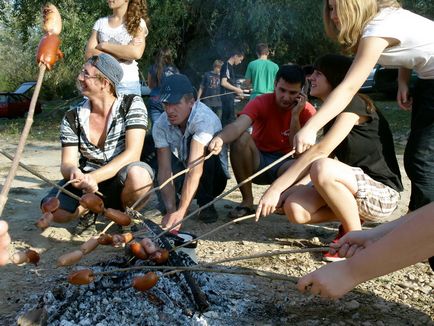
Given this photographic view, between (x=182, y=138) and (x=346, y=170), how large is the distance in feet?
4.29

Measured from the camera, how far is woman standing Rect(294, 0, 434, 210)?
9.77 feet

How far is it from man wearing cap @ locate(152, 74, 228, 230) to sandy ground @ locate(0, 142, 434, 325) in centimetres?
47

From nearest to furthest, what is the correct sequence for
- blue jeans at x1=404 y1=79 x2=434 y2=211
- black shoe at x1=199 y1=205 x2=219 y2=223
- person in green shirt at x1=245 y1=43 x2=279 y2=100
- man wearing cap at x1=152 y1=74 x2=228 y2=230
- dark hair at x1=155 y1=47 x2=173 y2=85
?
blue jeans at x1=404 y1=79 x2=434 y2=211 < man wearing cap at x1=152 y1=74 x2=228 y2=230 < black shoe at x1=199 y1=205 x2=219 y2=223 < dark hair at x1=155 y1=47 x2=173 y2=85 < person in green shirt at x1=245 y1=43 x2=279 y2=100

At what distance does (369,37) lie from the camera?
9.70ft

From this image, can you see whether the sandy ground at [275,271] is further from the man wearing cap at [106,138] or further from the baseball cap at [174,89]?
the baseball cap at [174,89]

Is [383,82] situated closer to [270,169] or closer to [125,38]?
[270,169]

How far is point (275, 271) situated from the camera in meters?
3.45

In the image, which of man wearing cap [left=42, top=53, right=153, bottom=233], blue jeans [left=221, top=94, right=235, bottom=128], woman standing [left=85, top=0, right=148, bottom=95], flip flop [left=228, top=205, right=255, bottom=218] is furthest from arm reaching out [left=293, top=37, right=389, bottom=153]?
blue jeans [left=221, top=94, right=235, bottom=128]

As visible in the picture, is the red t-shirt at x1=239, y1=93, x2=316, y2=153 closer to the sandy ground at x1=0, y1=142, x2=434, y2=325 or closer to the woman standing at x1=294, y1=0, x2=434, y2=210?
the sandy ground at x1=0, y1=142, x2=434, y2=325

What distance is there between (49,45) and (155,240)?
114 cm

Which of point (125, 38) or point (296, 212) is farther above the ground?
point (125, 38)

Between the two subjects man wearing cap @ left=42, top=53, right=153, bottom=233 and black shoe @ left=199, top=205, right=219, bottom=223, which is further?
black shoe @ left=199, top=205, right=219, bottom=223

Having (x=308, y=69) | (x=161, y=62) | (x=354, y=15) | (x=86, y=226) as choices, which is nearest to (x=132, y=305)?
(x=86, y=226)

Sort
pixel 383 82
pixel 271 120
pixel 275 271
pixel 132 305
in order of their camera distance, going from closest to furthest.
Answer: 1. pixel 132 305
2. pixel 275 271
3. pixel 271 120
4. pixel 383 82
